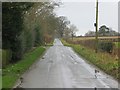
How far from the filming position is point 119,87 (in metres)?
15.4

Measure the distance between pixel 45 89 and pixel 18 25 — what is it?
13.6 m

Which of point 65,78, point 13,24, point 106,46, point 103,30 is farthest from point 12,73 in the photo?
point 103,30

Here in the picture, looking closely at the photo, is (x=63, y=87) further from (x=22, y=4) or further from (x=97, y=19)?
(x=97, y=19)

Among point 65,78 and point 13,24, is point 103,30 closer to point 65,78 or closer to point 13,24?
point 13,24

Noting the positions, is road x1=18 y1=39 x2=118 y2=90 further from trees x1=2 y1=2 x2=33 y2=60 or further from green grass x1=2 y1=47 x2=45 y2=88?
trees x1=2 y1=2 x2=33 y2=60

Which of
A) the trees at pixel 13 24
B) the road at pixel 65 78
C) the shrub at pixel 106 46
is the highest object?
the trees at pixel 13 24

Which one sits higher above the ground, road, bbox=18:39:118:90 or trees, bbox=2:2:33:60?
trees, bbox=2:2:33:60

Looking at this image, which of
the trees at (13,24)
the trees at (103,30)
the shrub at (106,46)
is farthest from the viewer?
the trees at (103,30)

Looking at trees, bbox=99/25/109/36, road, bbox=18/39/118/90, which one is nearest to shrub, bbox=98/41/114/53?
road, bbox=18/39/118/90

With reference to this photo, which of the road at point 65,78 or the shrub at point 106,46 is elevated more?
the shrub at point 106,46

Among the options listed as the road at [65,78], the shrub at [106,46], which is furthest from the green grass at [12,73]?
the shrub at [106,46]

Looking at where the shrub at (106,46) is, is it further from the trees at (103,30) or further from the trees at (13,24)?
Result: the trees at (103,30)

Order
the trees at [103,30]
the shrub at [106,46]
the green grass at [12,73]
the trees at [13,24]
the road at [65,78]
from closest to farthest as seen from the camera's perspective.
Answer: the green grass at [12,73], the road at [65,78], the trees at [13,24], the shrub at [106,46], the trees at [103,30]

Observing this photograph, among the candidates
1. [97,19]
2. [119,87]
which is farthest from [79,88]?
[97,19]
